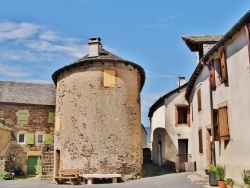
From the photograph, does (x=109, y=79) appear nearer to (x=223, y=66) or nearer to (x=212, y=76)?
(x=212, y=76)

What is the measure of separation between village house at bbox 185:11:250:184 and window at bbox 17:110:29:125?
18531mm

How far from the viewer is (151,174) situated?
799 inches

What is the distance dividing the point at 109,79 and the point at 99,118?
2.52 meters

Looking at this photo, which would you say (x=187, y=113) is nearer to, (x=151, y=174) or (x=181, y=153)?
(x=181, y=153)

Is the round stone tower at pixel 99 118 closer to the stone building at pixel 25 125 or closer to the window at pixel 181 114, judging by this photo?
the window at pixel 181 114

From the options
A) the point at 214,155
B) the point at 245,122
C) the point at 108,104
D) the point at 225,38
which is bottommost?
the point at 214,155

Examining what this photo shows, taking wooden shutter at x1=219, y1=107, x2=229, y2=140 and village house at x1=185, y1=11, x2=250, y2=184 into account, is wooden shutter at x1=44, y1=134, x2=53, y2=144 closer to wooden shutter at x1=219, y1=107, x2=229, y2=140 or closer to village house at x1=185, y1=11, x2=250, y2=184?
village house at x1=185, y1=11, x2=250, y2=184

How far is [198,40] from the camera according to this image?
1838 centimetres

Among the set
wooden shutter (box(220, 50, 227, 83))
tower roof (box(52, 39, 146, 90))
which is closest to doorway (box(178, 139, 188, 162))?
tower roof (box(52, 39, 146, 90))

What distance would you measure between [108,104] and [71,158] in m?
3.95

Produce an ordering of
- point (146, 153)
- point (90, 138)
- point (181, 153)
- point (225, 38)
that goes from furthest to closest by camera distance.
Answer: point (146, 153), point (181, 153), point (90, 138), point (225, 38)

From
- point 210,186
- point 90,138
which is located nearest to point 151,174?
point 90,138

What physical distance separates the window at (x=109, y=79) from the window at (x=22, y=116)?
43.8 feet

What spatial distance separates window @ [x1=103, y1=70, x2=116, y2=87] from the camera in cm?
1888
